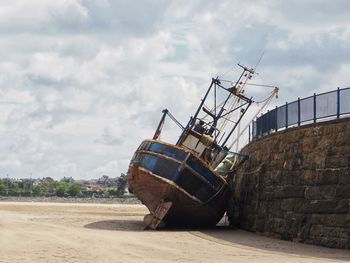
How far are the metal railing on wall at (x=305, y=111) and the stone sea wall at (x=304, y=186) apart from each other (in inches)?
14.9

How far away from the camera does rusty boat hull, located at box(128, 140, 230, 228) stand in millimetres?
25938

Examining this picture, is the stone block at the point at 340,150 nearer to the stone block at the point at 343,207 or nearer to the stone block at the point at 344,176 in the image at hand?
the stone block at the point at 344,176

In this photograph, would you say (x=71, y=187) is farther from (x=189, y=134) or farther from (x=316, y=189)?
(x=316, y=189)

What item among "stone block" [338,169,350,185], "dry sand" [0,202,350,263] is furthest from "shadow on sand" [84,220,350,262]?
"stone block" [338,169,350,185]

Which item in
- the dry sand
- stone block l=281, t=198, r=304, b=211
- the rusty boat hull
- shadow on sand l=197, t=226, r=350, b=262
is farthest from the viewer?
the rusty boat hull

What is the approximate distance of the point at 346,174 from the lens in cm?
1894

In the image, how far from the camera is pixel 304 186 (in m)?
21.2

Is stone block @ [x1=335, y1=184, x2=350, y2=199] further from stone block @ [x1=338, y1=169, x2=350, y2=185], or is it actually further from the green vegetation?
the green vegetation

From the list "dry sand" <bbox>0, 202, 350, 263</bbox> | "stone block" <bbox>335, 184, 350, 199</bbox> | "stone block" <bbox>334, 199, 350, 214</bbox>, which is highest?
"stone block" <bbox>335, 184, 350, 199</bbox>

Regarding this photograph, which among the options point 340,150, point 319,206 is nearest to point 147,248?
point 319,206

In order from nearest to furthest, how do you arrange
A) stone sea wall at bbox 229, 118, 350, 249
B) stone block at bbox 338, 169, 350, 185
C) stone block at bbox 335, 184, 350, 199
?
stone block at bbox 335, 184, 350, 199, stone block at bbox 338, 169, 350, 185, stone sea wall at bbox 229, 118, 350, 249

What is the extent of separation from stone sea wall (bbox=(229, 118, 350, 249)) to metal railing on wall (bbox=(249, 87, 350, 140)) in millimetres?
377

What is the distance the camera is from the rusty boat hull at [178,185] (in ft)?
85.1

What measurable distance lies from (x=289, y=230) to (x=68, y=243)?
293 inches
